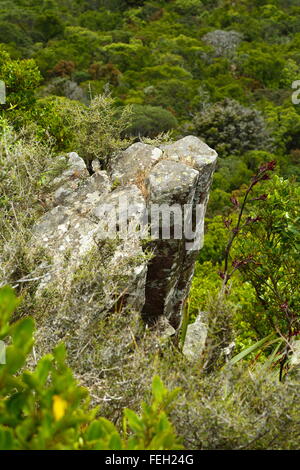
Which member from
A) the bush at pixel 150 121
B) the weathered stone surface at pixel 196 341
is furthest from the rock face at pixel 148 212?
the bush at pixel 150 121

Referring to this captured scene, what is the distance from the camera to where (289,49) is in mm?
40312

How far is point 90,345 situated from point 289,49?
42.1 meters

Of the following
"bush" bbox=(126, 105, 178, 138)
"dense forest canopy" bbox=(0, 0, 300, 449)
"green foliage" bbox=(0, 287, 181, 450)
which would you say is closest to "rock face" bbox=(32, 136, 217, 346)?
"dense forest canopy" bbox=(0, 0, 300, 449)

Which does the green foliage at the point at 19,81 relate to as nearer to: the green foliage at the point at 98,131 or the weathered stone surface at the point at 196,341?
the green foliage at the point at 98,131

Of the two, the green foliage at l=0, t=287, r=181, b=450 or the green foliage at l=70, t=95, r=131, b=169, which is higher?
the green foliage at l=0, t=287, r=181, b=450

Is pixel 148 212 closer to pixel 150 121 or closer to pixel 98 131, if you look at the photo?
pixel 98 131

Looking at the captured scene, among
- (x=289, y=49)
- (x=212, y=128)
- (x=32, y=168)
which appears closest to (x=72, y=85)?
(x=212, y=128)

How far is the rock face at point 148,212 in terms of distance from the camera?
5.11 m

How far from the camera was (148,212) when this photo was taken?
526 cm

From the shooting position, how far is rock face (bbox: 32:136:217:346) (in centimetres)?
511

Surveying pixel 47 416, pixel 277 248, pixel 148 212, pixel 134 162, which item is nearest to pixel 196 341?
pixel 277 248

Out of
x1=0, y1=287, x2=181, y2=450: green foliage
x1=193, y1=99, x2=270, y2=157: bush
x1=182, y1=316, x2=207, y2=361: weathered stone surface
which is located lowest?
x1=193, y1=99, x2=270, y2=157: bush

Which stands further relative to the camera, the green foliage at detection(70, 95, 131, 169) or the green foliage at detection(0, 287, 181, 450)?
the green foliage at detection(70, 95, 131, 169)

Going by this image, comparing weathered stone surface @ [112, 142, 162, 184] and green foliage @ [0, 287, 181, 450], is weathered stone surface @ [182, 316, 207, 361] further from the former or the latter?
weathered stone surface @ [112, 142, 162, 184]
